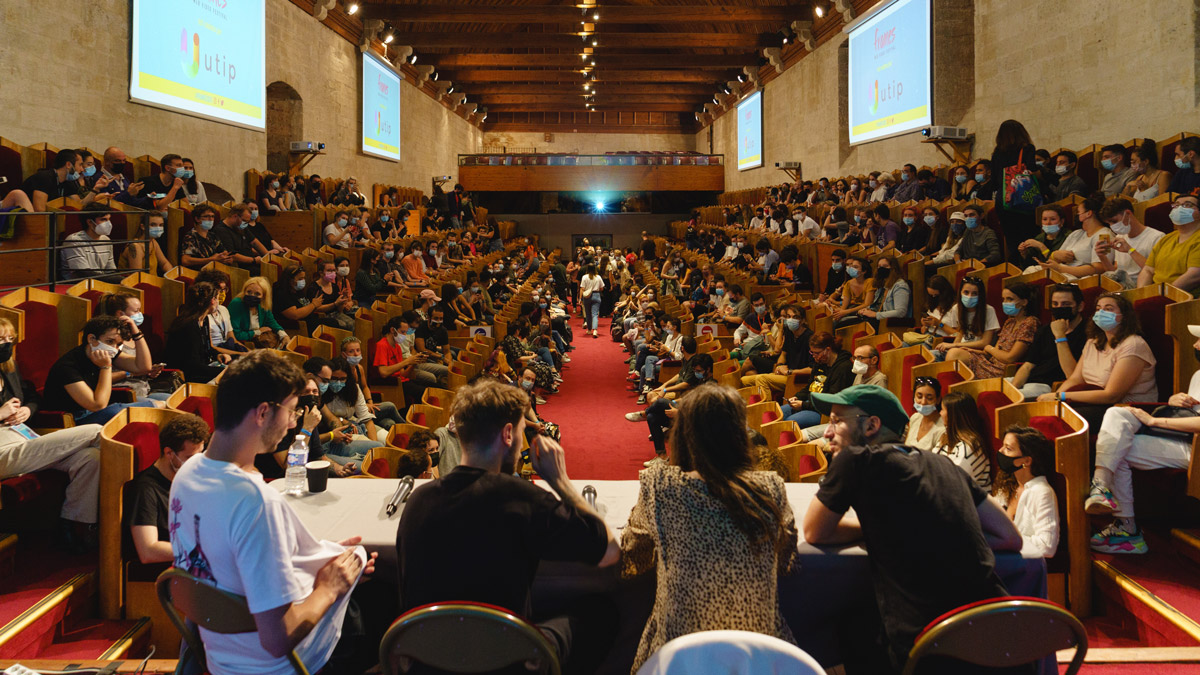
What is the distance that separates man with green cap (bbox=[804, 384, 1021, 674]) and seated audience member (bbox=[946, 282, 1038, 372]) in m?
3.15

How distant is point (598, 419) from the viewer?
25.6 ft

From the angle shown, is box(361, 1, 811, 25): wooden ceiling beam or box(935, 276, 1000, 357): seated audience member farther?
box(361, 1, 811, 25): wooden ceiling beam

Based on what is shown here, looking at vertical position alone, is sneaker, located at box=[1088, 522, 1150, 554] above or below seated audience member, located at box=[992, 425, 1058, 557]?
below

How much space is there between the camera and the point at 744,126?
73.2ft

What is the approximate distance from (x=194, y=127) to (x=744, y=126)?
1540 cm

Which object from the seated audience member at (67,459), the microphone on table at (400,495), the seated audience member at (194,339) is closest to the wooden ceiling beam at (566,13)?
the seated audience member at (194,339)

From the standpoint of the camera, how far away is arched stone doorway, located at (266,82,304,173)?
43.0ft

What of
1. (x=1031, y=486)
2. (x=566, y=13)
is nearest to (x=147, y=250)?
(x=1031, y=486)

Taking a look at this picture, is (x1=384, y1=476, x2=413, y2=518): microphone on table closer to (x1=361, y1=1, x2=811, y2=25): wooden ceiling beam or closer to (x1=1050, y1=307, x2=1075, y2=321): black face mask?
(x1=1050, y1=307, x2=1075, y2=321): black face mask

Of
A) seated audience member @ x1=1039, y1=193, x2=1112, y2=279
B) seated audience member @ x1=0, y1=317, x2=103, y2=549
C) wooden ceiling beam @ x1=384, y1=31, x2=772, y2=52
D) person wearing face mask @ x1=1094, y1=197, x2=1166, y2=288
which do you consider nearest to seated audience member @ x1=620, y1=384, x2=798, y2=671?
seated audience member @ x1=0, y1=317, x2=103, y2=549

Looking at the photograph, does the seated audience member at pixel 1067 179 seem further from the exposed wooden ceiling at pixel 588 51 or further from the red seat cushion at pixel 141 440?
the exposed wooden ceiling at pixel 588 51

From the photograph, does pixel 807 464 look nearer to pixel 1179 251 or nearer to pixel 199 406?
pixel 1179 251

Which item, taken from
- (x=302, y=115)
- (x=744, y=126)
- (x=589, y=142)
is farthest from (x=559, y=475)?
(x=589, y=142)

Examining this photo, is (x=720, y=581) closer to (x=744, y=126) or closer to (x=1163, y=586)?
(x=1163, y=586)
